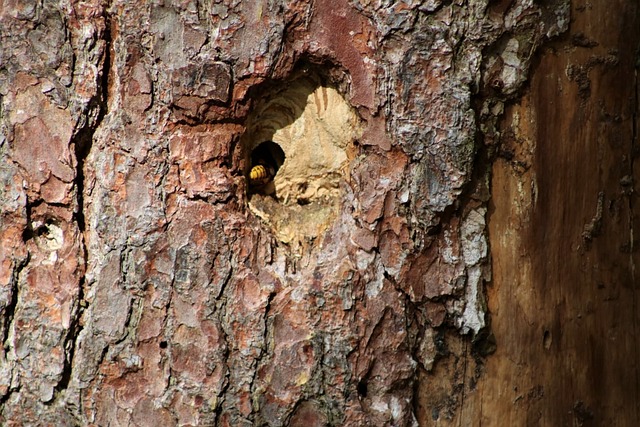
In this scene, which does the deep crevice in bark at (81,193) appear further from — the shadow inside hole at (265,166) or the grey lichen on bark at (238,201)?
the shadow inside hole at (265,166)

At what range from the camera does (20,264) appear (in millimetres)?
1560

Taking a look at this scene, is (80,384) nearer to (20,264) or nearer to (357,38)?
(20,264)

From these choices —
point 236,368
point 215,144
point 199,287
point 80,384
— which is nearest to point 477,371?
point 236,368

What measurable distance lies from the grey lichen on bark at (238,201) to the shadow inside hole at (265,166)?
0.26 ft

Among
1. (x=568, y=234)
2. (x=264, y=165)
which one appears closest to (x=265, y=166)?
(x=264, y=165)

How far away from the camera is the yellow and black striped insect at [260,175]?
159cm

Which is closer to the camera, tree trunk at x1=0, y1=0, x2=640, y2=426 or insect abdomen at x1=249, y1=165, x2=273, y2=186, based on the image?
tree trunk at x1=0, y1=0, x2=640, y2=426

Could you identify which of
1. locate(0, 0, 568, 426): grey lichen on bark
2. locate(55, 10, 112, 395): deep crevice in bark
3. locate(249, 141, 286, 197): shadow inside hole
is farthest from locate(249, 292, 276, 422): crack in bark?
locate(55, 10, 112, 395): deep crevice in bark

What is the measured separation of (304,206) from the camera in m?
1.60

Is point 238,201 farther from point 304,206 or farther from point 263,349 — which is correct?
point 263,349

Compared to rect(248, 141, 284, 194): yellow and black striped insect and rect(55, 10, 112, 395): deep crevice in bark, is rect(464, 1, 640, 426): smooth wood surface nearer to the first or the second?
rect(248, 141, 284, 194): yellow and black striped insect

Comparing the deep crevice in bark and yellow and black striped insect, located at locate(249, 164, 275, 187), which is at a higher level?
yellow and black striped insect, located at locate(249, 164, 275, 187)

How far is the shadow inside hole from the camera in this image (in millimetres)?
1598

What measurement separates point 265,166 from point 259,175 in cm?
5
